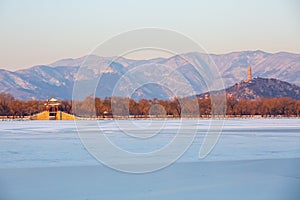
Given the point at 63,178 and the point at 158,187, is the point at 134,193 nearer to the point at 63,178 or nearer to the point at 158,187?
the point at 158,187

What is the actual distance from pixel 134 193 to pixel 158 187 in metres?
0.78

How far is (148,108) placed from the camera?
104 m

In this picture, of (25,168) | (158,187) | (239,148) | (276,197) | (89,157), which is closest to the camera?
(276,197)

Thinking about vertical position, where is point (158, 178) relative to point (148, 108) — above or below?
below

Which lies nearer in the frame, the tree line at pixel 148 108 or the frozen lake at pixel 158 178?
the frozen lake at pixel 158 178

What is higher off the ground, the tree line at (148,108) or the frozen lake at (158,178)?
the tree line at (148,108)

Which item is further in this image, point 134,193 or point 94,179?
point 94,179

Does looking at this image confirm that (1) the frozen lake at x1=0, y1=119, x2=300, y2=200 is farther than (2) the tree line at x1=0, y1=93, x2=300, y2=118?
No

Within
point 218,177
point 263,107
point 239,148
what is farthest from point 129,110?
point 218,177

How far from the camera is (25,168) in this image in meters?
12.0

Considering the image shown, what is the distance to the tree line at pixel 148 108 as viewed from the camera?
98625 mm

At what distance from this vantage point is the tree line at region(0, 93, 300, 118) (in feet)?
324

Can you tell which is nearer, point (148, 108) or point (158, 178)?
point (158, 178)

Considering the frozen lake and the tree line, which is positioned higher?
the tree line
